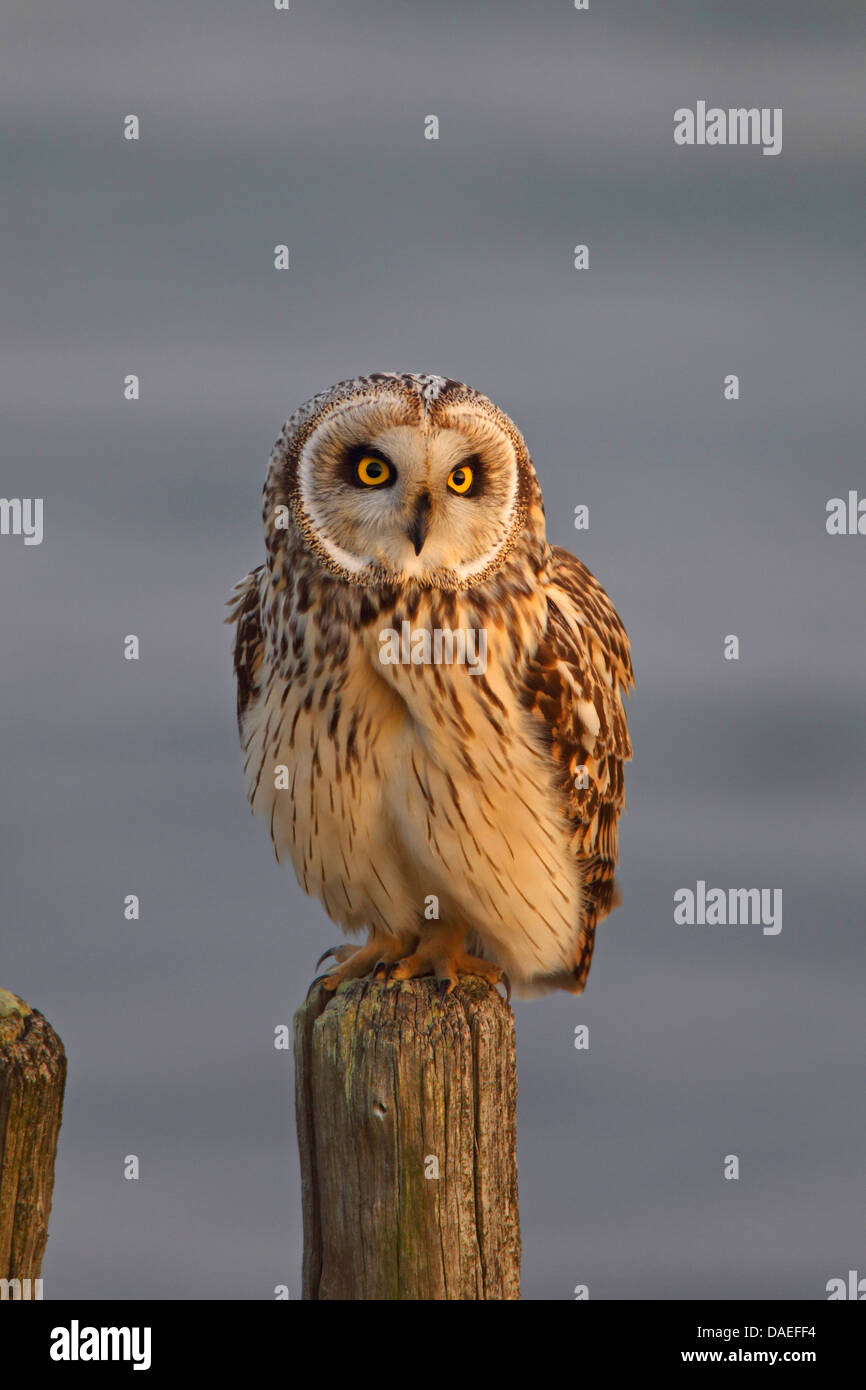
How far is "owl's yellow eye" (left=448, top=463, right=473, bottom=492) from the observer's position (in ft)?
9.76

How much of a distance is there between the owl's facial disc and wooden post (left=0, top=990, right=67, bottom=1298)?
122 centimetres

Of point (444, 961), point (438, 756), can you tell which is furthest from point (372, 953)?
point (438, 756)

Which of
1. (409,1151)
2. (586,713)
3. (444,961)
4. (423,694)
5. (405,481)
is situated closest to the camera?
(409,1151)

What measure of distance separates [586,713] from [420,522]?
735mm

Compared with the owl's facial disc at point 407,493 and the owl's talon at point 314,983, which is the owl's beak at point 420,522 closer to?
the owl's facial disc at point 407,493

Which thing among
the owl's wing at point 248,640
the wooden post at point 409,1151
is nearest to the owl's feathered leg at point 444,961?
the wooden post at point 409,1151

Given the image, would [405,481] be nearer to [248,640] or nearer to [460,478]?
[460,478]

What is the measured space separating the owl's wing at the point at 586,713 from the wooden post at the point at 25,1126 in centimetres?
153

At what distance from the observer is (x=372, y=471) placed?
296 cm

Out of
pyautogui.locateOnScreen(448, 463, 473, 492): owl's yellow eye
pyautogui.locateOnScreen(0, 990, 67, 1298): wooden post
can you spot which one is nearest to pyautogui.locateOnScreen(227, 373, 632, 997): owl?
pyautogui.locateOnScreen(448, 463, 473, 492): owl's yellow eye

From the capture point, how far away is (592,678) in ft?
11.5

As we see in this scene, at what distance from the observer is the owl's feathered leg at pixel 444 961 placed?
3.29 metres

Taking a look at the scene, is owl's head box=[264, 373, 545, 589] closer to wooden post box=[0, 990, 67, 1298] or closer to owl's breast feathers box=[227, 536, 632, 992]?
owl's breast feathers box=[227, 536, 632, 992]

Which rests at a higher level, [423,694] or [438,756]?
[423,694]
